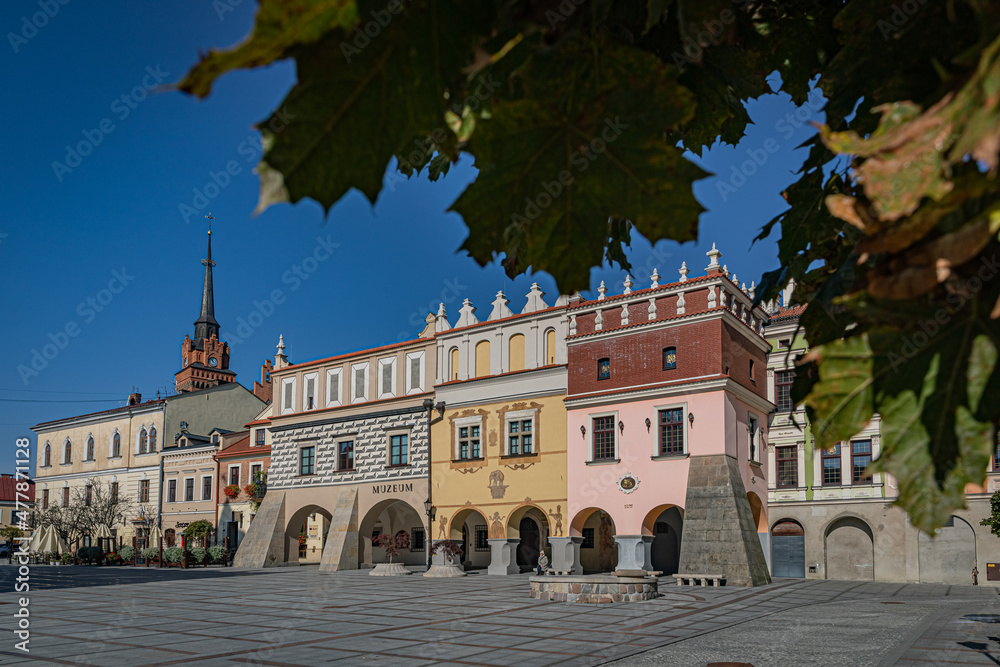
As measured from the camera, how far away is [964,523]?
2598 cm

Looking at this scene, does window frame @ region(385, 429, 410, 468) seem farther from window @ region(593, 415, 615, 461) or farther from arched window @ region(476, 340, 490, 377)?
window @ region(593, 415, 615, 461)

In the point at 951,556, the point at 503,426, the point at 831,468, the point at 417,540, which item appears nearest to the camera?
the point at 951,556

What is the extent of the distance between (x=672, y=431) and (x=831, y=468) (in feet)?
24.0

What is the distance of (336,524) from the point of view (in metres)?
32.1

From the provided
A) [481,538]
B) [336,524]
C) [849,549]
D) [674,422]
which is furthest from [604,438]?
[336,524]

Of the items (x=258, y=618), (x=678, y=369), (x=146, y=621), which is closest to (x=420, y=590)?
(x=258, y=618)

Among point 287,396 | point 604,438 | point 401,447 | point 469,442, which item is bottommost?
point 401,447

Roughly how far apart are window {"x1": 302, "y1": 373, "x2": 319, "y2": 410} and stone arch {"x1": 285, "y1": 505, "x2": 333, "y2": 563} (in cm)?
453

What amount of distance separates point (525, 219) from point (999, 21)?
0.53m

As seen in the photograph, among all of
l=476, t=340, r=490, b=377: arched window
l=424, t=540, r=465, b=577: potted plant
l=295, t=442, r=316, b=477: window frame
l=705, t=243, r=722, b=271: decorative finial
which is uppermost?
l=705, t=243, r=722, b=271: decorative finial

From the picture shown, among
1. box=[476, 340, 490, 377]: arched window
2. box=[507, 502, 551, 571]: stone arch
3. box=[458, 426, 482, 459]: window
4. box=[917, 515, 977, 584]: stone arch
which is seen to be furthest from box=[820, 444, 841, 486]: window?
box=[476, 340, 490, 377]: arched window

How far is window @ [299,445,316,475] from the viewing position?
1372 inches

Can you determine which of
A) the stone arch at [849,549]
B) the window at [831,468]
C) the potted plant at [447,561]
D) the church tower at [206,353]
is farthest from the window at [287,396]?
the church tower at [206,353]

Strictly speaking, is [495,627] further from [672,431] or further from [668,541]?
[668,541]
